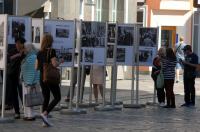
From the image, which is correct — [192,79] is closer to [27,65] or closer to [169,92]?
[169,92]

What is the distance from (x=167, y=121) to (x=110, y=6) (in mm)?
15251

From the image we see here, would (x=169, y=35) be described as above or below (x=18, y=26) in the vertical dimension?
above

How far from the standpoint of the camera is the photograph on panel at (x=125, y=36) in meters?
18.0

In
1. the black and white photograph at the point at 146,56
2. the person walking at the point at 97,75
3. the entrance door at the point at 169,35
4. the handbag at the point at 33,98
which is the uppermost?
the entrance door at the point at 169,35

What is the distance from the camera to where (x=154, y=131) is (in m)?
13.5

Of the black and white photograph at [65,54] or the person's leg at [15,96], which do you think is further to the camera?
the black and white photograph at [65,54]

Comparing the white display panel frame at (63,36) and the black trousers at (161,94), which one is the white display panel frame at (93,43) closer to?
the white display panel frame at (63,36)

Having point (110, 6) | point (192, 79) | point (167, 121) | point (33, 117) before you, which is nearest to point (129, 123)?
point (167, 121)

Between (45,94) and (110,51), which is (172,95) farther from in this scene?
(45,94)

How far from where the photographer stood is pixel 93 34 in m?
16.9

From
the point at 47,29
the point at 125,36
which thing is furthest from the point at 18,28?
the point at 125,36

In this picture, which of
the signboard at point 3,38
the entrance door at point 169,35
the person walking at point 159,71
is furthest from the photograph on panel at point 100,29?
the entrance door at point 169,35

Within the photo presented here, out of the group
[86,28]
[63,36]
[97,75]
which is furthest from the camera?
[97,75]

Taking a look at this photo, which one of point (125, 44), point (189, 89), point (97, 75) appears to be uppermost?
point (125, 44)
